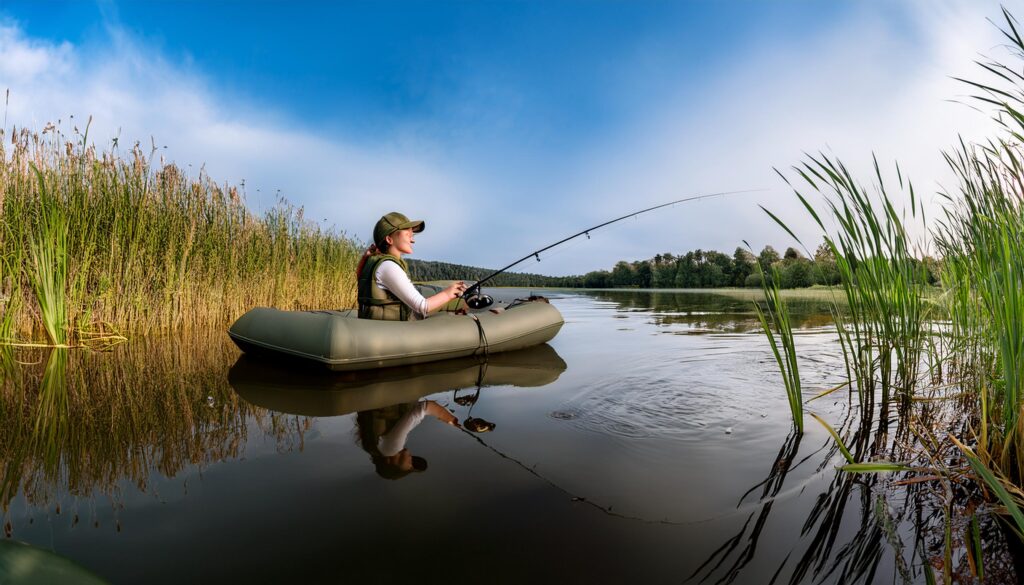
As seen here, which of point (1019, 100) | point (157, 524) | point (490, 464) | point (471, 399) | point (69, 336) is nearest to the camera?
point (157, 524)

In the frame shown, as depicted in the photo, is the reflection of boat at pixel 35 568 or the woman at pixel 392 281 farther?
the woman at pixel 392 281

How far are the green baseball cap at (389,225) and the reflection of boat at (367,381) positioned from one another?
1.54 meters

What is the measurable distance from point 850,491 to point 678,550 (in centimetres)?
107

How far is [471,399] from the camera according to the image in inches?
161

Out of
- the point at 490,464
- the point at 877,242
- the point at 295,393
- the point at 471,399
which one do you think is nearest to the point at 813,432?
the point at 877,242

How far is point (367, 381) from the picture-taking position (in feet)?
15.7

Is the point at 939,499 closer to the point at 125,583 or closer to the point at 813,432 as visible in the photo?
the point at 813,432

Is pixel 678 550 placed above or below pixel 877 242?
below

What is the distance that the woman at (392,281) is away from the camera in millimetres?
5215

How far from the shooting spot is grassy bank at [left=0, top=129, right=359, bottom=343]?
18.8 ft

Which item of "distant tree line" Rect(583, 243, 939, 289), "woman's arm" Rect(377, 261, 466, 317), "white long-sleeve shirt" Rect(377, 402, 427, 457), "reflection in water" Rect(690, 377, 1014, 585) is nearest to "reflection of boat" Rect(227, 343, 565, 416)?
"white long-sleeve shirt" Rect(377, 402, 427, 457)

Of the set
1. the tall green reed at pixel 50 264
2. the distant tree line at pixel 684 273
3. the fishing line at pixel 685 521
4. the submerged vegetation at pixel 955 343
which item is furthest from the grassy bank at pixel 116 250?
the distant tree line at pixel 684 273

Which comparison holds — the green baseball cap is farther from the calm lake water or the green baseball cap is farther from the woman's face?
the calm lake water

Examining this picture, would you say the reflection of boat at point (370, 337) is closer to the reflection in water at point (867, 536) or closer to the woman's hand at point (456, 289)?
the woman's hand at point (456, 289)
